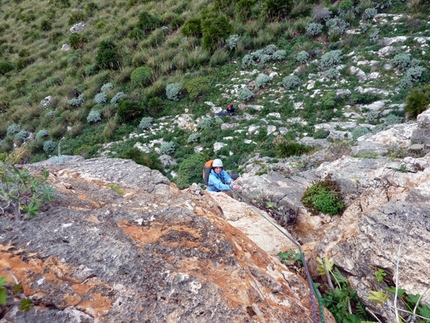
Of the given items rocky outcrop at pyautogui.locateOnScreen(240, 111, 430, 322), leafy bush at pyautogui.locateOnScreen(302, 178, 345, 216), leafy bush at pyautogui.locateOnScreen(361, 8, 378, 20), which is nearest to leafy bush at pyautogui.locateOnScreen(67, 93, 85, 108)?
rocky outcrop at pyautogui.locateOnScreen(240, 111, 430, 322)

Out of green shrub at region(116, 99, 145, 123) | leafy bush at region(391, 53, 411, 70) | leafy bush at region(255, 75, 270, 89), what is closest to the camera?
leafy bush at region(391, 53, 411, 70)

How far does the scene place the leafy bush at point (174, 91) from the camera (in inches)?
444

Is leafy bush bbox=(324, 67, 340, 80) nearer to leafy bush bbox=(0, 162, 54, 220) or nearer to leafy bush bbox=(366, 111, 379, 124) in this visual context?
leafy bush bbox=(366, 111, 379, 124)

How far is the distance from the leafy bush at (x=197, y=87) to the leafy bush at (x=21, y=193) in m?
8.80

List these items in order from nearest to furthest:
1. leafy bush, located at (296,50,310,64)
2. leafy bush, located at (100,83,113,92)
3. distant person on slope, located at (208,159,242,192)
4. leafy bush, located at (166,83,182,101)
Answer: distant person on slope, located at (208,159,242,192), leafy bush, located at (296,50,310,64), leafy bush, located at (166,83,182,101), leafy bush, located at (100,83,113,92)

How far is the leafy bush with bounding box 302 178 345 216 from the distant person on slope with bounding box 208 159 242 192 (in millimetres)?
1271

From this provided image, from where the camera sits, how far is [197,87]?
433 inches

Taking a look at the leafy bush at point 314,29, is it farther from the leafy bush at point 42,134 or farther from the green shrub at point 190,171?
the leafy bush at point 42,134

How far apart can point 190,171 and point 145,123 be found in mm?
3596

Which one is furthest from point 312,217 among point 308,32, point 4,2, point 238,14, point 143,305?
point 4,2

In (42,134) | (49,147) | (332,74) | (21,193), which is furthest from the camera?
(42,134)

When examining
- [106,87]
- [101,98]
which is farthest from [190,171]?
[106,87]

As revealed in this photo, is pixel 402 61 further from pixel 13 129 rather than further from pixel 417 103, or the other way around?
pixel 13 129

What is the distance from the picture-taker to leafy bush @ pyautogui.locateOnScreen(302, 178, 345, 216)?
4137 mm
